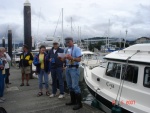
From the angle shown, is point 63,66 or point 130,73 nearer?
point 130,73

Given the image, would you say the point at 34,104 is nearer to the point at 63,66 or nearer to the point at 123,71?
the point at 63,66

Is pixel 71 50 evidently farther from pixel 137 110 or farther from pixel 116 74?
pixel 137 110

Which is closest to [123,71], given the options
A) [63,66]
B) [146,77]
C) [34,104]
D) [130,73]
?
[130,73]

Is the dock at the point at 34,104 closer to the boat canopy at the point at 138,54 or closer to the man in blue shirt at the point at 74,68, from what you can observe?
the man in blue shirt at the point at 74,68

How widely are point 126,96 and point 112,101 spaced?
18.0 inches

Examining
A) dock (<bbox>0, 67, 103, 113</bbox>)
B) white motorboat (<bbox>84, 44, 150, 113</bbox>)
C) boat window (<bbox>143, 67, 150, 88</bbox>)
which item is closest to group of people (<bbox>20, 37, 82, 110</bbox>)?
dock (<bbox>0, 67, 103, 113</bbox>)

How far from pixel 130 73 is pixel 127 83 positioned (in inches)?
10.5

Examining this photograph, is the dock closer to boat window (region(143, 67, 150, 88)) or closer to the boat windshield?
the boat windshield

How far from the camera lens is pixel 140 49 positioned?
5.73 m

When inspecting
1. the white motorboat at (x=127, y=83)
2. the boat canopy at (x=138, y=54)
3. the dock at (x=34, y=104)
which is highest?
the boat canopy at (x=138, y=54)

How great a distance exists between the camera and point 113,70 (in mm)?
6238

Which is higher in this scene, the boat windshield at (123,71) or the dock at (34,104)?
the boat windshield at (123,71)

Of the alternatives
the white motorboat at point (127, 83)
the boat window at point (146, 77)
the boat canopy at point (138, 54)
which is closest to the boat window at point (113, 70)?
the white motorboat at point (127, 83)

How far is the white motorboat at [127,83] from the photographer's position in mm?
4793
